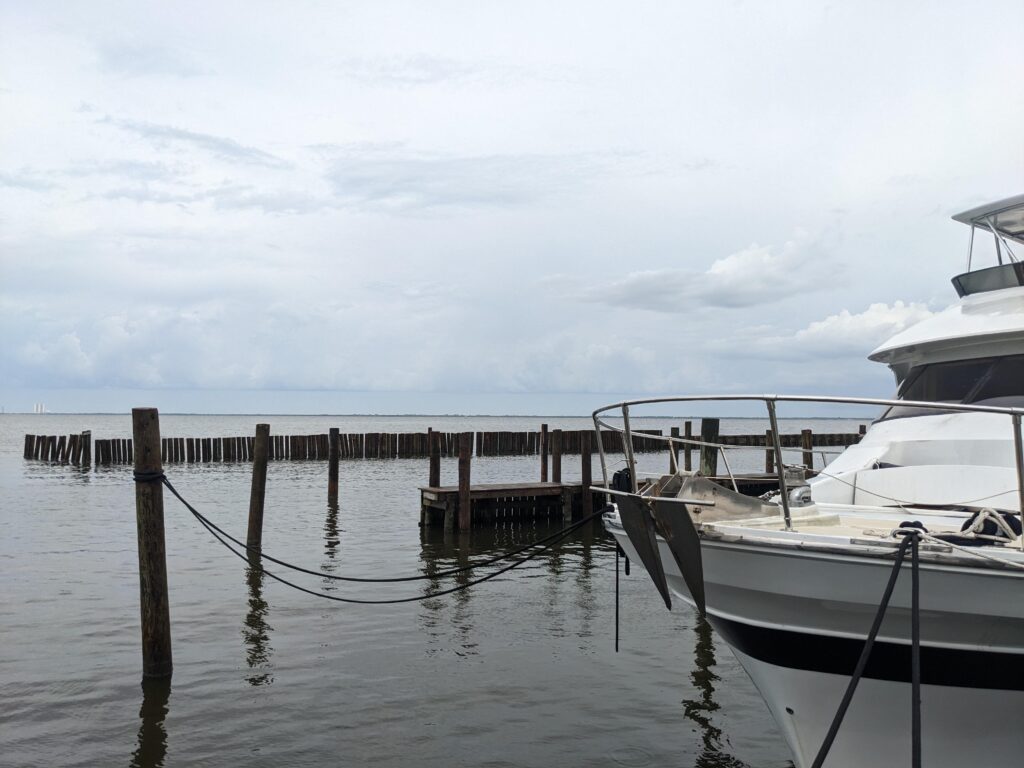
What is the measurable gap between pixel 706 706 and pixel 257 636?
5.57 meters

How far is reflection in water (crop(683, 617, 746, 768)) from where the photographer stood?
23.7 feet

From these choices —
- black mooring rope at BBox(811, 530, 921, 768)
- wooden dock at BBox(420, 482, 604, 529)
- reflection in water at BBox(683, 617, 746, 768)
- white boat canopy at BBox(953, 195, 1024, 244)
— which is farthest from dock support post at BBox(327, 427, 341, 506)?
black mooring rope at BBox(811, 530, 921, 768)

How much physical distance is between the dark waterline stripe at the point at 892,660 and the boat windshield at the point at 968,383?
2286mm

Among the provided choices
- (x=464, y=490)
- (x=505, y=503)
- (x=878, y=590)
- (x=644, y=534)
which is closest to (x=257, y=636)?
(x=644, y=534)

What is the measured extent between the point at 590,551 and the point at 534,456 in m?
32.4

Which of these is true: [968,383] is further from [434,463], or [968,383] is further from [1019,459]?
[434,463]

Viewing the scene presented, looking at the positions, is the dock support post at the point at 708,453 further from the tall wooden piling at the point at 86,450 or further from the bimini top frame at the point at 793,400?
the tall wooden piling at the point at 86,450

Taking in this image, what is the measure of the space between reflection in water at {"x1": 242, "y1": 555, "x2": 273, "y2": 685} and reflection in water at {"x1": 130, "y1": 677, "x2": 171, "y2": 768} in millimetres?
894

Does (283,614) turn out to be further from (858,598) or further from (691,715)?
(858,598)

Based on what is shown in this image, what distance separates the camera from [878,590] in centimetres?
497

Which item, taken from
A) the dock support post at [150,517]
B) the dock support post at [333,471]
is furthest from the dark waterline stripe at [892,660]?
the dock support post at [333,471]

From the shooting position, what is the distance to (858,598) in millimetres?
5051

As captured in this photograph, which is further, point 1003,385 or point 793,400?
point 1003,385

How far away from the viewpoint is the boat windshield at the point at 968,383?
697 centimetres
